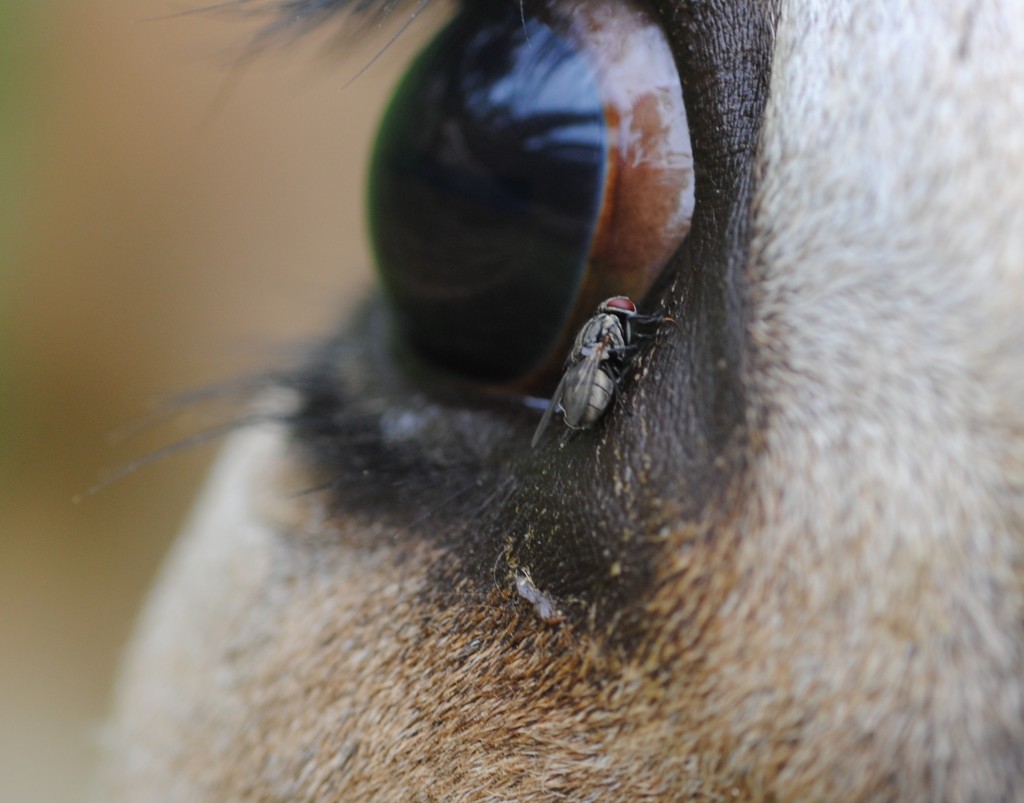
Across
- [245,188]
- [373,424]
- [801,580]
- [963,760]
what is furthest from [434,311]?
[245,188]

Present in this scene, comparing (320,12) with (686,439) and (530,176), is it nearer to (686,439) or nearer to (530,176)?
(530,176)

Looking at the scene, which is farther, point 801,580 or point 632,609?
point 632,609

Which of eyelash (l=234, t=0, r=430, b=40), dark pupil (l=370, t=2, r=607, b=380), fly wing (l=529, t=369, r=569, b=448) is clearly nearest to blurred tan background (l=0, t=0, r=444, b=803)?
eyelash (l=234, t=0, r=430, b=40)

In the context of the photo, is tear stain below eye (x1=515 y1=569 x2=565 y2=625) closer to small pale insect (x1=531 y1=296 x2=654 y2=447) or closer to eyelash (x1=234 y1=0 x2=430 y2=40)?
small pale insect (x1=531 y1=296 x2=654 y2=447)

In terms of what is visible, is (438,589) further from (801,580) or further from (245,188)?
(245,188)

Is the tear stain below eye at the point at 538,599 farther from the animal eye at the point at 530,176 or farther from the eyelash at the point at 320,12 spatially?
the eyelash at the point at 320,12
